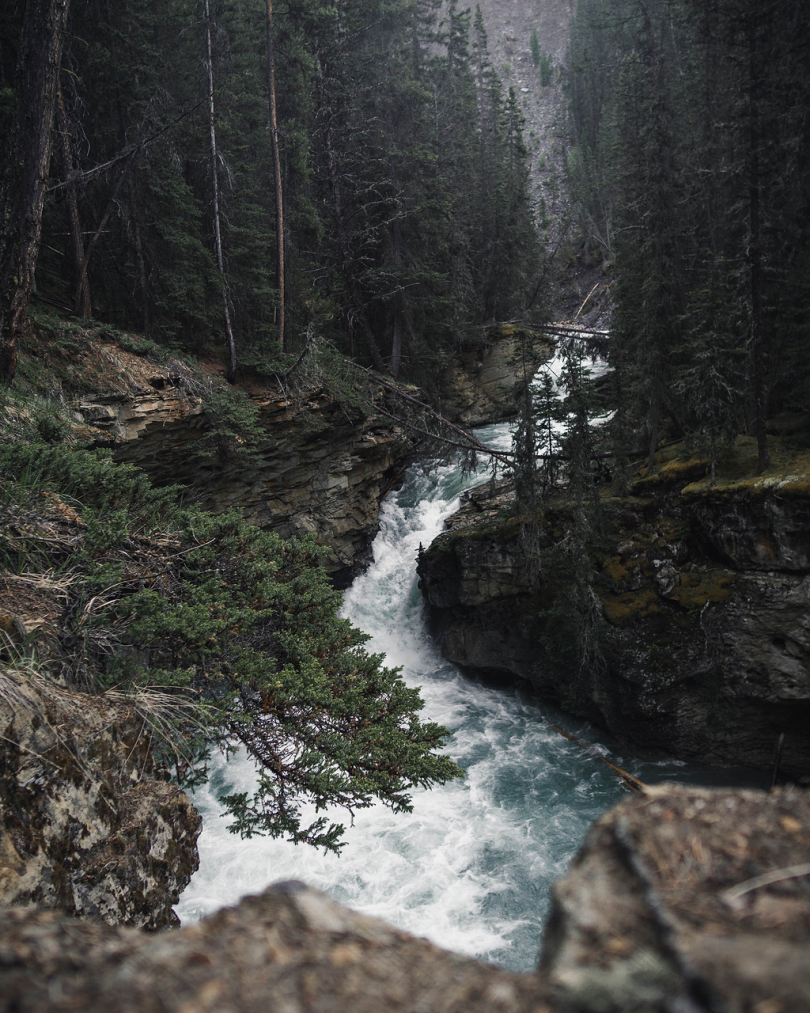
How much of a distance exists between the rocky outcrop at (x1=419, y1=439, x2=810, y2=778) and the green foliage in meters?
7.25

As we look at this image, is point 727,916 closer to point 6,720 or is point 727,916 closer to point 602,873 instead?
point 602,873

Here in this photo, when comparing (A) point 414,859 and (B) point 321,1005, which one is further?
(A) point 414,859

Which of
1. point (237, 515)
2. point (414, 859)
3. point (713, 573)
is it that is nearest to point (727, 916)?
point (237, 515)

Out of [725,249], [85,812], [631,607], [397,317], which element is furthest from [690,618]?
[397,317]

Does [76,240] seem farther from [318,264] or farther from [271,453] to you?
[318,264]

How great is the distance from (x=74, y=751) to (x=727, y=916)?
150 inches

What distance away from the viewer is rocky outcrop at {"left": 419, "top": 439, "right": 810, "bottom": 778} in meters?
10.1

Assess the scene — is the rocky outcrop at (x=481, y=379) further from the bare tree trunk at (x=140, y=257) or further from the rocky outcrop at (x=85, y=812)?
the rocky outcrop at (x=85, y=812)

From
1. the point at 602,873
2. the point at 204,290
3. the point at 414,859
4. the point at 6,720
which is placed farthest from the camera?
the point at 204,290

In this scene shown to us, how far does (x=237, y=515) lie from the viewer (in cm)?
642

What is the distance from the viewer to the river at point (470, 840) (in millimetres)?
7770

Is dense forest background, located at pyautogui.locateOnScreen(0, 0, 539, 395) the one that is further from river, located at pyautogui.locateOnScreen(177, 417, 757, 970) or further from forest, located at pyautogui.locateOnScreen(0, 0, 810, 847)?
river, located at pyautogui.locateOnScreen(177, 417, 757, 970)

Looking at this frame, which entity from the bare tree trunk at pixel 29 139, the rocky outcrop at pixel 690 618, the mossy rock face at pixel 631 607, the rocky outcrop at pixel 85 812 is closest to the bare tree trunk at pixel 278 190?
the bare tree trunk at pixel 29 139

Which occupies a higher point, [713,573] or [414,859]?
[713,573]
